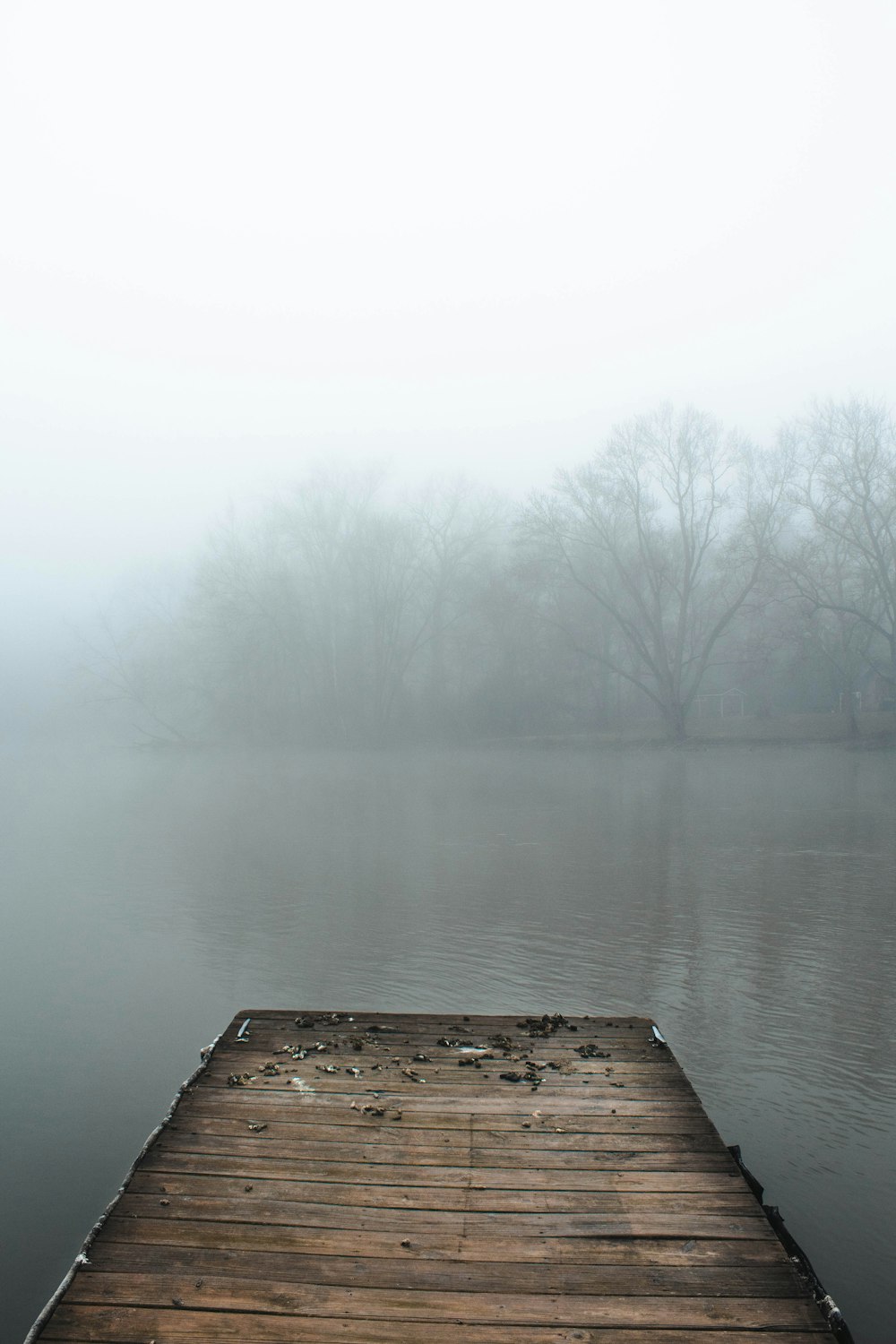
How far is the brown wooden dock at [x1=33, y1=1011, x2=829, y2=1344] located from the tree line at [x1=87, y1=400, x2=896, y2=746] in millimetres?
36385

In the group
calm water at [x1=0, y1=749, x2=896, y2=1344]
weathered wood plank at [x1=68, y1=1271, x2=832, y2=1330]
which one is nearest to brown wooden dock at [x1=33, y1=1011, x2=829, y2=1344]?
weathered wood plank at [x1=68, y1=1271, x2=832, y2=1330]

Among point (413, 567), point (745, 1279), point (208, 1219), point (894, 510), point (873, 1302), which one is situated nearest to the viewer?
point (745, 1279)

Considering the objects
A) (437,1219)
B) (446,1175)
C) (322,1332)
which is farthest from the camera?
(446,1175)

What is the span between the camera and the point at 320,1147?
450 centimetres

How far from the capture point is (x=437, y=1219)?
3832 millimetres

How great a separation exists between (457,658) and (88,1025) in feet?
152

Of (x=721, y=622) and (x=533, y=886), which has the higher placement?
(x=721, y=622)

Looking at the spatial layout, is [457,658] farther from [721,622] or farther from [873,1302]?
[873,1302]

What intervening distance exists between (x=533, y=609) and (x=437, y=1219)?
41439 mm

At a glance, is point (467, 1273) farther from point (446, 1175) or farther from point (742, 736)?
point (742, 736)

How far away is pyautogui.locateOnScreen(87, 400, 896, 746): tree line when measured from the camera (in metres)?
41.3

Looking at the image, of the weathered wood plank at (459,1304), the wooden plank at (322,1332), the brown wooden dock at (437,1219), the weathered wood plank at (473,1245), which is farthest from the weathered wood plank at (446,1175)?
the wooden plank at (322,1332)

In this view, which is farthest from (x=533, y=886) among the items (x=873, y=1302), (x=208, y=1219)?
(x=208, y=1219)

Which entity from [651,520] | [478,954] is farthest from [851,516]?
[478,954]
